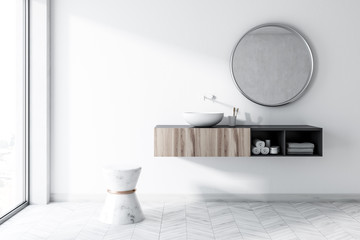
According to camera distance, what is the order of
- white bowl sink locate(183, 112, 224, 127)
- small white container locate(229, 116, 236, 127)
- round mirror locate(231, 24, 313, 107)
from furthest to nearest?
1. round mirror locate(231, 24, 313, 107)
2. small white container locate(229, 116, 236, 127)
3. white bowl sink locate(183, 112, 224, 127)

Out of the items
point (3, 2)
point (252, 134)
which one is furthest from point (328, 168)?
point (3, 2)

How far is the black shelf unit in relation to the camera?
3.66 metres

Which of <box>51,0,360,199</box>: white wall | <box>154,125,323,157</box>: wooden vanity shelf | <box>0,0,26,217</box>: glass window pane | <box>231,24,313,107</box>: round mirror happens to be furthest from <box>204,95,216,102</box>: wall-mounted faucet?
<box>0,0,26,217</box>: glass window pane

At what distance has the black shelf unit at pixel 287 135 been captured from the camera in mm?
3658

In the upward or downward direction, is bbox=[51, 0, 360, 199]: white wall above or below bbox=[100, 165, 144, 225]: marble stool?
above

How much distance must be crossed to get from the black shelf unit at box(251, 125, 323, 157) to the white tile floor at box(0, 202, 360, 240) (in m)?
0.58

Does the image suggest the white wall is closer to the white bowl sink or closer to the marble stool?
the white bowl sink

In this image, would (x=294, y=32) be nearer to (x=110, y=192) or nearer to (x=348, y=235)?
(x=348, y=235)

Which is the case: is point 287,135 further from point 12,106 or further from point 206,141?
point 12,106

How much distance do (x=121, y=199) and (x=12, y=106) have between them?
1376 millimetres

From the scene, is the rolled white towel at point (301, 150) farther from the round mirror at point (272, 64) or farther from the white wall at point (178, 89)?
the round mirror at point (272, 64)

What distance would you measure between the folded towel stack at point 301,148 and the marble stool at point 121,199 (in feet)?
4.98

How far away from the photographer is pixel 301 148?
12.2 ft

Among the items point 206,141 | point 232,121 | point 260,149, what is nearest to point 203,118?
point 206,141
